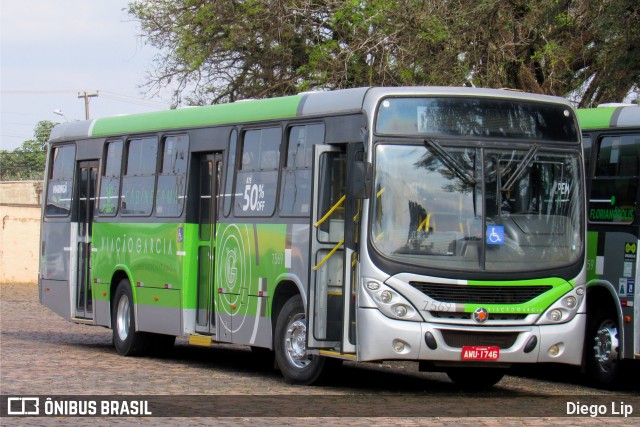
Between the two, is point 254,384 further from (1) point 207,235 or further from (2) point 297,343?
(1) point 207,235

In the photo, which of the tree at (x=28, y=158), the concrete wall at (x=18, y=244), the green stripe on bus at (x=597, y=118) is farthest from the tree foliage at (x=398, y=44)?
the tree at (x=28, y=158)

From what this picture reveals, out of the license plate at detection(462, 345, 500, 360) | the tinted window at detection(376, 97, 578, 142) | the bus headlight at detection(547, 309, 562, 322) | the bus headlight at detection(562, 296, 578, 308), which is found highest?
the tinted window at detection(376, 97, 578, 142)

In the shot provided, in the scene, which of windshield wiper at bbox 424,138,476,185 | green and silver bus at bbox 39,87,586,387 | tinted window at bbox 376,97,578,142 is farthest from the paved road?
tinted window at bbox 376,97,578,142

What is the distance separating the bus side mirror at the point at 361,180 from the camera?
501 inches

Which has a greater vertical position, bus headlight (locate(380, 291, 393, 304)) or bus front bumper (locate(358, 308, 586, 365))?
bus headlight (locate(380, 291, 393, 304))

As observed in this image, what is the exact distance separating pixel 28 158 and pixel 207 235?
72.0 metres

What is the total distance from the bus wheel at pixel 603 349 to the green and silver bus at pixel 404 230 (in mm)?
1406

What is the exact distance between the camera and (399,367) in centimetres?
1767

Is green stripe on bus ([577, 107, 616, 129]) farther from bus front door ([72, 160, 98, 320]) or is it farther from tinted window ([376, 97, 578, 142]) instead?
bus front door ([72, 160, 98, 320])

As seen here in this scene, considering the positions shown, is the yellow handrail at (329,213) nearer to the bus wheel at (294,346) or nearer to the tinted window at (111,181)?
the bus wheel at (294,346)

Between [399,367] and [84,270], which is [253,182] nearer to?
[399,367]

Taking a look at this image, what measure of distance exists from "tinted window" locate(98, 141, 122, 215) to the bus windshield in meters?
7.35

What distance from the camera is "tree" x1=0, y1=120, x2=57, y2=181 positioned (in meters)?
83.8

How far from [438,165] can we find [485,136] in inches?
25.1
